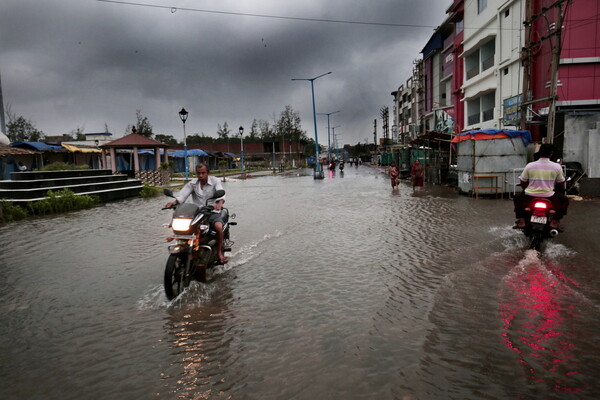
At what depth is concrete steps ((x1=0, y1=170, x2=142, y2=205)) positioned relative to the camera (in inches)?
579

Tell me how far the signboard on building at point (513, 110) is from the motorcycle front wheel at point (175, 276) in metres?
19.8

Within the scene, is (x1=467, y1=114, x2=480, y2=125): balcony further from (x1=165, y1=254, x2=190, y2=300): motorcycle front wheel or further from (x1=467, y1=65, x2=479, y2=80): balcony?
(x1=165, y1=254, x2=190, y2=300): motorcycle front wheel

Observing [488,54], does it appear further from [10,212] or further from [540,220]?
[10,212]

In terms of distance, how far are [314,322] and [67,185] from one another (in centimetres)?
1607

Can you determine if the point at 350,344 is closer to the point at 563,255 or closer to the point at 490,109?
the point at 563,255

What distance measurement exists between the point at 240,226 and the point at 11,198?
9162mm

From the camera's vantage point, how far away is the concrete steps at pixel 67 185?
14.7 meters

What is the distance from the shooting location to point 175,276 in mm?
5090

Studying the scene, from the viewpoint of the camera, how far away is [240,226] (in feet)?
35.1

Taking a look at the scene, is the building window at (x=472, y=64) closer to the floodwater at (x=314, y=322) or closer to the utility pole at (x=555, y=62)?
the utility pole at (x=555, y=62)

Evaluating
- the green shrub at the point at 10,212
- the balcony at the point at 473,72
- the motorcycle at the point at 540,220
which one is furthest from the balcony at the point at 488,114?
the green shrub at the point at 10,212

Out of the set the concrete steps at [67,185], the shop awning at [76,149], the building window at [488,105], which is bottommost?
the concrete steps at [67,185]

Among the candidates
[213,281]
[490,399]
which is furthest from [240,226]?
[490,399]

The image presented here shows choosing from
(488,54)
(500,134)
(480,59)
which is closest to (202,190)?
(500,134)
